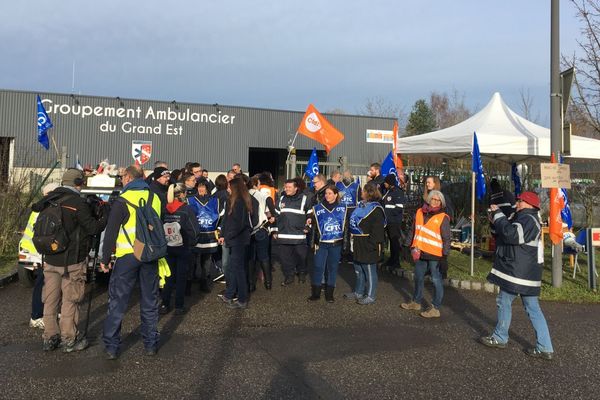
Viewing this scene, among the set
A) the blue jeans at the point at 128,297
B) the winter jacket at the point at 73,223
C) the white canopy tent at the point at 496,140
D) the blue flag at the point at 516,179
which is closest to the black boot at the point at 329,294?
the blue jeans at the point at 128,297

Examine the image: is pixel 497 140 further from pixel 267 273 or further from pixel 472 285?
pixel 267 273

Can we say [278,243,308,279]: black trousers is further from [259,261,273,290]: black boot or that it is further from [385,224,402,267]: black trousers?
[385,224,402,267]: black trousers

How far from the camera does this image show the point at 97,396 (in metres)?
→ 4.09

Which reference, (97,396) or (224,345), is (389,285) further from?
(97,396)

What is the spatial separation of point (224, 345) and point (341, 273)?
4.77m

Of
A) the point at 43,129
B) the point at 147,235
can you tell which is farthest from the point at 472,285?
the point at 43,129

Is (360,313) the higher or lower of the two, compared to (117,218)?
lower

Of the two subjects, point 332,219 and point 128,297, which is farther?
point 332,219

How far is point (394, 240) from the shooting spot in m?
9.89

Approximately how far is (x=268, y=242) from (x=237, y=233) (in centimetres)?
188

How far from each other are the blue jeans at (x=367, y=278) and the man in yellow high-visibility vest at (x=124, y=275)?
134 inches

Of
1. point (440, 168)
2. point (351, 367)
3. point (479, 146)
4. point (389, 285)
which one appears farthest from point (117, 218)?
point (440, 168)

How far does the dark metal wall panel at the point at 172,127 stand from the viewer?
2803 centimetres

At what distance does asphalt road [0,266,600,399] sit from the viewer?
4.31m
